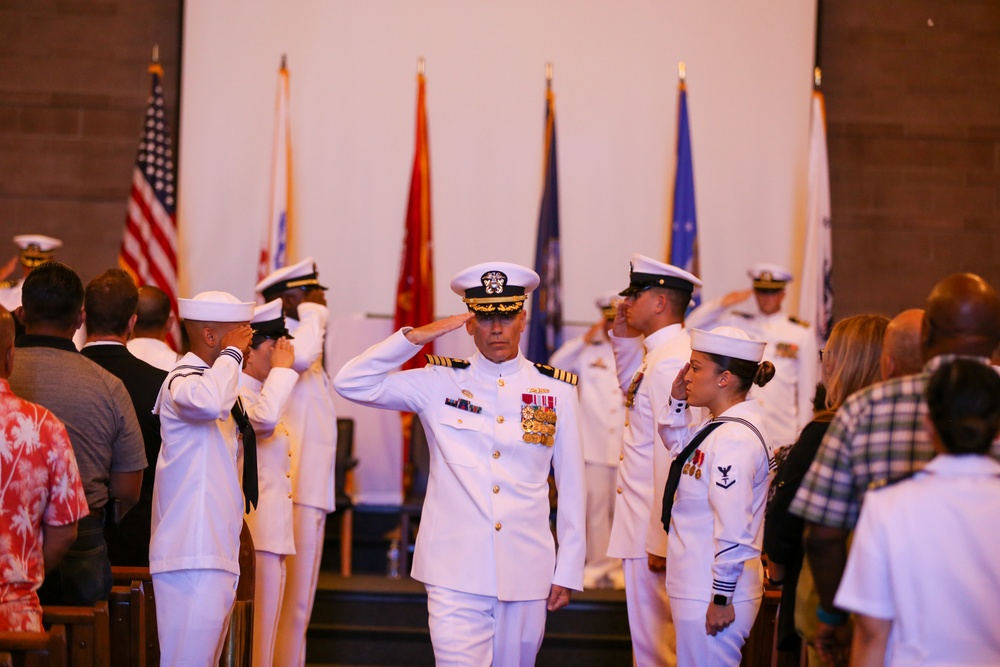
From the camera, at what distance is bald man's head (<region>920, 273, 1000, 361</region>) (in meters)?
2.23

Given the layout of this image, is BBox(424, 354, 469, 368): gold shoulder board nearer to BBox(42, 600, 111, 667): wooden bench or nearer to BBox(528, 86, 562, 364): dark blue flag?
BBox(42, 600, 111, 667): wooden bench

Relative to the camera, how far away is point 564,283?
23.2 feet

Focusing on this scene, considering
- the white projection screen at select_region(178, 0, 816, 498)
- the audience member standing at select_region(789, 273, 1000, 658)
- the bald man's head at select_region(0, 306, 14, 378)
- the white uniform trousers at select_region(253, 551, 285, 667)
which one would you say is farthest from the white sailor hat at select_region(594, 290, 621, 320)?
the bald man's head at select_region(0, 306, 14, 378)

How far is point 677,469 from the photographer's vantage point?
3.30 meters

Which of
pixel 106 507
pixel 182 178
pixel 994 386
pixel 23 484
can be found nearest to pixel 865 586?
pixel 994 386

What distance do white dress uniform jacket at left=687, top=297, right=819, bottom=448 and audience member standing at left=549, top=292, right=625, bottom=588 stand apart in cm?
56

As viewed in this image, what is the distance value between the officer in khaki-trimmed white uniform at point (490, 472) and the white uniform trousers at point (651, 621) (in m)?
0.80

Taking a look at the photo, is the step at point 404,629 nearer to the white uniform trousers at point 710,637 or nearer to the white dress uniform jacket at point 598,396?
the white dress uniform jacket at point 598,396

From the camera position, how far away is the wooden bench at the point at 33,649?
8.06 ft

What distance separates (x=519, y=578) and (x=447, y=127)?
4442 mm

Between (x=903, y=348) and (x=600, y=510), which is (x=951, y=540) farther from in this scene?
(x=600, y=510)

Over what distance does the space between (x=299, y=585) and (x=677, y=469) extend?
76.5 inches

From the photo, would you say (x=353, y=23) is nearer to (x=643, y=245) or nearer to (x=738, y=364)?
(x=643, y=245)

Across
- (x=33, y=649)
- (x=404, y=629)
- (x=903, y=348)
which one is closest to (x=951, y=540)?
(x=903, y=348)
